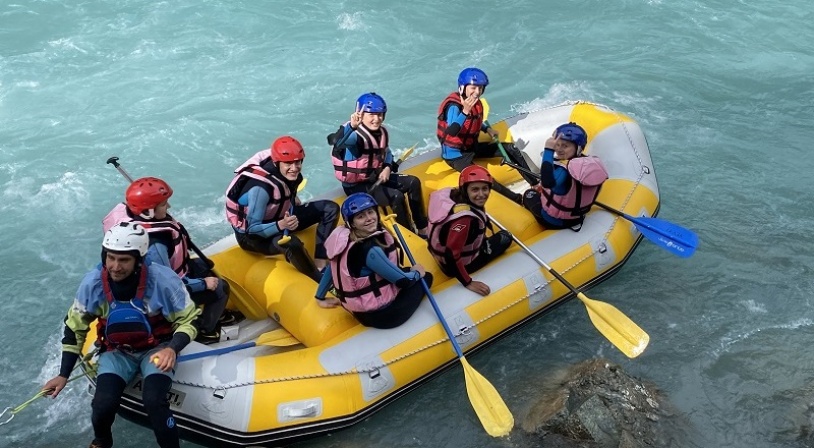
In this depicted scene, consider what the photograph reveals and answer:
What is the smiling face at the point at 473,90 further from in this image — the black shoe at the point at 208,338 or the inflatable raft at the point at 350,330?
the black shoe at the point at 208,338

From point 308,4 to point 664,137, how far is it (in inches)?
232

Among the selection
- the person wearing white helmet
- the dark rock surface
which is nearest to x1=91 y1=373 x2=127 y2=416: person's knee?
the person wearing white helmet

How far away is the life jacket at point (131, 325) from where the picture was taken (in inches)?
136

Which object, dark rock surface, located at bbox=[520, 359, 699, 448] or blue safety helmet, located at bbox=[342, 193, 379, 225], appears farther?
dark rock surface, located at bbox=[520, 359, 699, 448]

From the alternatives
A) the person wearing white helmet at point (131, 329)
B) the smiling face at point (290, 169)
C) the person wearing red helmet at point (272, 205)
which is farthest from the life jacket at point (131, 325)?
the smiling face at point (290, 169)

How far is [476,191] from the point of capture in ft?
14.7

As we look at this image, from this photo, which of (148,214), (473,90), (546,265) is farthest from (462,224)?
(148,214)

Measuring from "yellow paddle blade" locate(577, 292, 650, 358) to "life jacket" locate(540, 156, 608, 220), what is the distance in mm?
659

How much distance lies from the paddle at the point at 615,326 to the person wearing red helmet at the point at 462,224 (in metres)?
0.45

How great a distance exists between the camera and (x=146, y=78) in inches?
367

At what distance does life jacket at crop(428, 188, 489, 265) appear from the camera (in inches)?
177

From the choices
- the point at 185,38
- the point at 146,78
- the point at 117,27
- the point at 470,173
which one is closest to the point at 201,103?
the point at 146,78

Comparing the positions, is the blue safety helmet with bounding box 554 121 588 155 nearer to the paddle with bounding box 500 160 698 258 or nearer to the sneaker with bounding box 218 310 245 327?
the paddle with bounding box 500 160 698 258

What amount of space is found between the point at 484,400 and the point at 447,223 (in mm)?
1112
